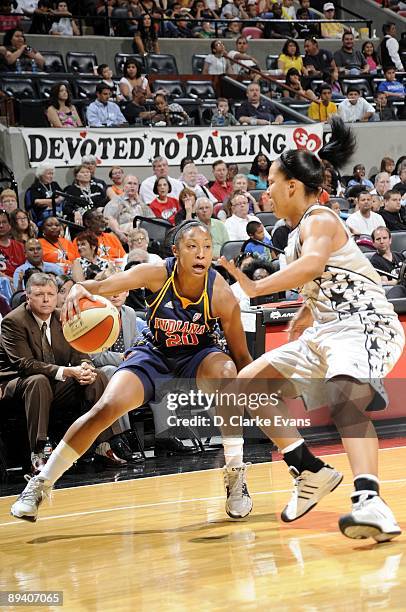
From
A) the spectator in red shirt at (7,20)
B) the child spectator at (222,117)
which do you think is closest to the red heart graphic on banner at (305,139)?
the child spectator at (222,117)

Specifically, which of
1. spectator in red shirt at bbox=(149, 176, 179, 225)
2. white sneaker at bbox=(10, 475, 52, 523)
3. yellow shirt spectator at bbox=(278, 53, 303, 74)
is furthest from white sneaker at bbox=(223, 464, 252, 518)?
yellow shirt spectator at bbox=(278, 53, 303, 74)

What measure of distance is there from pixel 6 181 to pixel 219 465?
627 centimetres

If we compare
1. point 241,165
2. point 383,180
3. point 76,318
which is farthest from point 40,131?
point 76,318

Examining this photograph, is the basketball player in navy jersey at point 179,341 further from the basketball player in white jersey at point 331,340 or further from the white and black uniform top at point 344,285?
the white and black uniform top at point 344,285

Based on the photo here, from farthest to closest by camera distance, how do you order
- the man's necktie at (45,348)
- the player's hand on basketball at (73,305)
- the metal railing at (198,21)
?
the metal railing at (198,21), the man's necktie at (45,348), the player's hand on basketball at (73,305)

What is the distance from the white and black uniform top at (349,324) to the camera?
431 cm

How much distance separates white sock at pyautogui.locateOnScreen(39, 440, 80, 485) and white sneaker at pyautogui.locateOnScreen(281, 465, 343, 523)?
1.15 metres

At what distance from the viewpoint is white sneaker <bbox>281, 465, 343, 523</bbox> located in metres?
4.60

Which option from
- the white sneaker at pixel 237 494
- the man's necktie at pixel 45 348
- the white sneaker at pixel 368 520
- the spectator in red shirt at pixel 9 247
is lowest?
the spectator in red shirt at pixel 9 247

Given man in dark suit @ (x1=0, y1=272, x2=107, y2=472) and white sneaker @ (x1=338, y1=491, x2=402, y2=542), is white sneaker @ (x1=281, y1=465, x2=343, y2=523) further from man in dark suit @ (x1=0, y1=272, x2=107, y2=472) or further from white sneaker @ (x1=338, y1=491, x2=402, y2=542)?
man in dark suit @ (x1=0, y1=272, x2=107, y2=472)

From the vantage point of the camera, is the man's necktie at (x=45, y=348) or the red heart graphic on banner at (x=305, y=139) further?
the red heart graphic on banner at (x=305, y=139)

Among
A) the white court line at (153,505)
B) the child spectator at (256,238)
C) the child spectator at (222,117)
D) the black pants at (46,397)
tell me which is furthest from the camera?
the child spectator at (222,117)

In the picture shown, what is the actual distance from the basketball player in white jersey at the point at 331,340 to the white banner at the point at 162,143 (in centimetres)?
746

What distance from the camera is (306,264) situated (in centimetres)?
415
